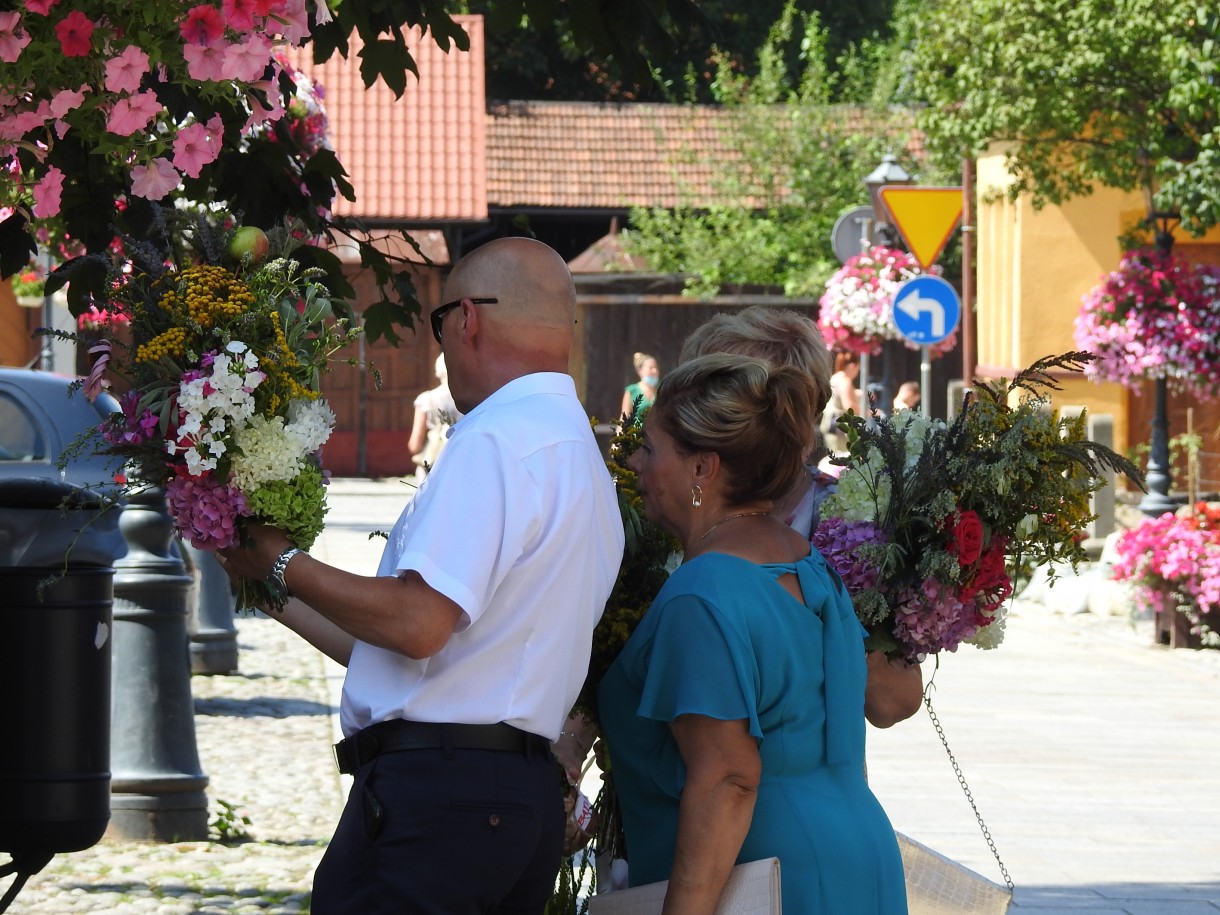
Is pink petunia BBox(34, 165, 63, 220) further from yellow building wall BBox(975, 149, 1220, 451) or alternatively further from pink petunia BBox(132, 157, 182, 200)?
yellow building wall BBox(975, 149, 1220, 451)

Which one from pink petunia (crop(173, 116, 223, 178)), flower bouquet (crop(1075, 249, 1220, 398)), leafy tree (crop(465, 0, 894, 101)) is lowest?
pink petunia (crop(173, 116, 223, 178))

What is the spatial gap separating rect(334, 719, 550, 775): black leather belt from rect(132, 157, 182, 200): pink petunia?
110 centimetres

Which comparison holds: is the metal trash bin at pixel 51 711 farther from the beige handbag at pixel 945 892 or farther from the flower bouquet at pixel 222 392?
the beige handbag at pixel 945 892

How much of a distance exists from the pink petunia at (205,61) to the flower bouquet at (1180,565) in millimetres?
9489

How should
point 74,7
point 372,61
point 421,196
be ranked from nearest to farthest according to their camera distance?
point 74,7 → point 372,61 → point 421,196

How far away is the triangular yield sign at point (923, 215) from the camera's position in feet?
42.7

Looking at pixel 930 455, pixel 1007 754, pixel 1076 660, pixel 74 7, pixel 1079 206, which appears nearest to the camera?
pixel 74 7

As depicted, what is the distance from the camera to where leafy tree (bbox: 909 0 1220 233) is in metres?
12.7

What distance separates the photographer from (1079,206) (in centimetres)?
1762

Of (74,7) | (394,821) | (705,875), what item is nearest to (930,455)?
(705,875)

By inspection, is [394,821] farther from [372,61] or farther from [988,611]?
[372,61]

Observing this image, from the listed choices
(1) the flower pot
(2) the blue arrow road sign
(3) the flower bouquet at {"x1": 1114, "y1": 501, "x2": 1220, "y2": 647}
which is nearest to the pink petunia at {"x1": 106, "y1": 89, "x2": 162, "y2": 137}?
(3) the flower bouquet at {"x1": 1114, "y1": 501, "x2": 1220, "y2": 647}

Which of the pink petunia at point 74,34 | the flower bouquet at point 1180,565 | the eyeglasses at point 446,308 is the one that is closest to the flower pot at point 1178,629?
the flower bouquet at point 1180,565

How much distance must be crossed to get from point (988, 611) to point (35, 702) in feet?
9.71
